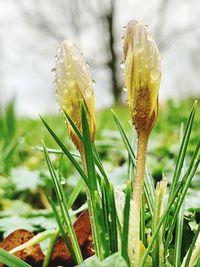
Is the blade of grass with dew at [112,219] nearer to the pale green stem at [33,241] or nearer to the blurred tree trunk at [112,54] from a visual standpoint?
the pale green stem at [33,241]

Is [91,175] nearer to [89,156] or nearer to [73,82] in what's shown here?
[89,156]

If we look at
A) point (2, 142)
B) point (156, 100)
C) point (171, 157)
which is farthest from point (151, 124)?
point (2, 142)

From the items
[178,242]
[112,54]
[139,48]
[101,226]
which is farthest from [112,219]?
[112,54]

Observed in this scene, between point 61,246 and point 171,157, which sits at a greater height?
point 171,157

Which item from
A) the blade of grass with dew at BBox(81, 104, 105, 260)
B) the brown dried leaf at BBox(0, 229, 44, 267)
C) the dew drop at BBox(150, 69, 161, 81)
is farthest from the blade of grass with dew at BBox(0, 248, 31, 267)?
the dew drop at BBox(150, 69, 161, 81)

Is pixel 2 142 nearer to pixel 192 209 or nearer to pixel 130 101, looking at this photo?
pixel 192 209

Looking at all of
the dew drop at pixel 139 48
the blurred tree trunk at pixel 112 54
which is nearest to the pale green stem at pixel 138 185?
the dew drop at pixel 139 48
